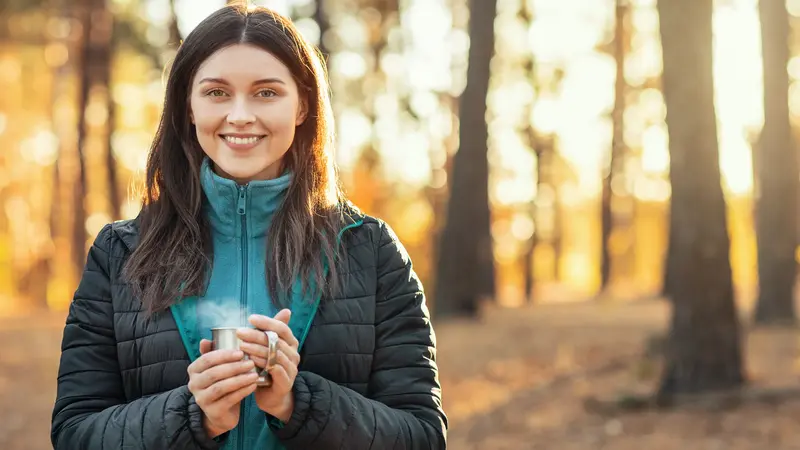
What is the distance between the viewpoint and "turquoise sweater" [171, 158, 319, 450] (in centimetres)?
244

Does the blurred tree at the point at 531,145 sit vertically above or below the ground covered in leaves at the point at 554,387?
above

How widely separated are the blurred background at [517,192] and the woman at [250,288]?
39 cm

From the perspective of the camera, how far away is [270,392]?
221cm

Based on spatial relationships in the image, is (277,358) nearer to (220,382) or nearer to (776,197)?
(220,382)

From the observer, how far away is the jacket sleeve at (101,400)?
2.27 meters

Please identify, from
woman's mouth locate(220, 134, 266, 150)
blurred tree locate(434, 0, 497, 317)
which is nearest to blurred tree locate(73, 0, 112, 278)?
blurred tree locate(434, 0, 497, 317)

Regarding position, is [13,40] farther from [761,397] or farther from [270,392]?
[270,392]

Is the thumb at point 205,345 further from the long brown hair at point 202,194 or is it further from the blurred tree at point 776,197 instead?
the blurred tree at point 776,197

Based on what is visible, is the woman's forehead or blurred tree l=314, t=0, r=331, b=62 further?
blurred tree l=314, t=0, r=331, b=62

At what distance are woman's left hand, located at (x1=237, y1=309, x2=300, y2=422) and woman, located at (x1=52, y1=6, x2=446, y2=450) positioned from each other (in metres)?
0.03

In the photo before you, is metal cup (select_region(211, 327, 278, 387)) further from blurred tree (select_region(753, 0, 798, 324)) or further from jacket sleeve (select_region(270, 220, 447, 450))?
blurred tree (select_region(753, 0, 798, 324))

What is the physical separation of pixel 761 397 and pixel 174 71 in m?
7.63

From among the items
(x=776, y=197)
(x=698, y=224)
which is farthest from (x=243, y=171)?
(x=776, y=197)

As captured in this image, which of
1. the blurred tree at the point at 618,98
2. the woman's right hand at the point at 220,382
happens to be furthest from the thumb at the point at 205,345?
the blurred tree at the point at 618,98
